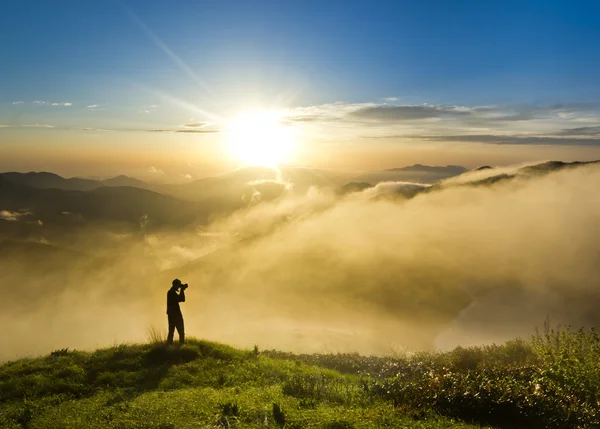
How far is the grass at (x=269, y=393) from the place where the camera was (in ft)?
37.0

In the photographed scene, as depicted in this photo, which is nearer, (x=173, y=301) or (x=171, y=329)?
(x=171, y=329)

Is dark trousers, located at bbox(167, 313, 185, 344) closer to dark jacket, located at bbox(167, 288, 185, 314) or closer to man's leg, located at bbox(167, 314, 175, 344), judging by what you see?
man's leg, located at bbox(167, 314, 175, 344)

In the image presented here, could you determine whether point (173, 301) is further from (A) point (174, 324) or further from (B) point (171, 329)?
(B) point (171, 329)

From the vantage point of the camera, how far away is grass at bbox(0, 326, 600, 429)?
1127 cm

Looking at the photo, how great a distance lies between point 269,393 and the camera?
14219mm

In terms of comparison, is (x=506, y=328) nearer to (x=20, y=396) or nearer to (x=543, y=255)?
(x=543, y=255)

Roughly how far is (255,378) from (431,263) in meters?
158

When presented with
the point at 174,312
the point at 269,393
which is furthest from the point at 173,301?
the point at 269,393

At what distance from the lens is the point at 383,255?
7298 inches

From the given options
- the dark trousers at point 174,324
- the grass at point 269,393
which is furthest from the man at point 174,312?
Answer: the grass at point 269,393

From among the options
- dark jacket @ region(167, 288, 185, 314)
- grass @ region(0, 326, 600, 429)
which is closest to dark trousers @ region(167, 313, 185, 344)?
dark jacket @ region(167, 288, 185, 314)

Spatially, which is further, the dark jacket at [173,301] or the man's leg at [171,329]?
the dark jacket at [173,301]

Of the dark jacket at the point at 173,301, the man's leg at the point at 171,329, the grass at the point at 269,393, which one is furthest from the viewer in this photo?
the dark jacket at the point at 173,301

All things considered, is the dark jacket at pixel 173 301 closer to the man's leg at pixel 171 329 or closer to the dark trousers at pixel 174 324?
the dark trousers at pixel 174 324
